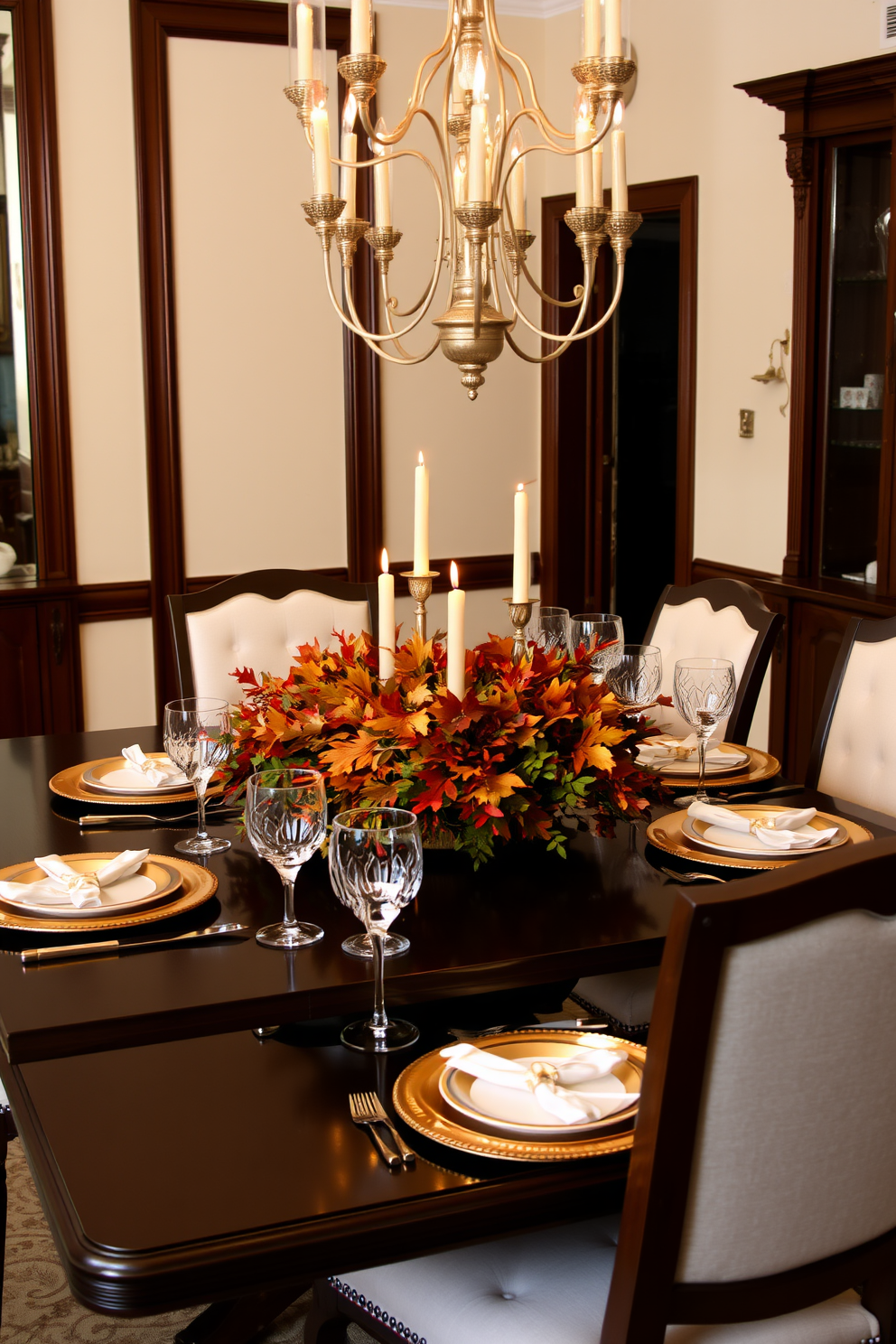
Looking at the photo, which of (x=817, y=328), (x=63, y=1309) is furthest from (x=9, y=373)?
(x=63, y=1309)

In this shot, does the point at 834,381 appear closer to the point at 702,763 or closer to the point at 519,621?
the point at 702,763

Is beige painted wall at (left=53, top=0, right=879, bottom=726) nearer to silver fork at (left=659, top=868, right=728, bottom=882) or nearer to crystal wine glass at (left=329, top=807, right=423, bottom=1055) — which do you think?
silver fork at (left=659, top=868, right=728, bottom=882)

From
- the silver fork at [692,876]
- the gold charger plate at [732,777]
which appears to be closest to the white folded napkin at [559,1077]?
the silver fork at [692,876]

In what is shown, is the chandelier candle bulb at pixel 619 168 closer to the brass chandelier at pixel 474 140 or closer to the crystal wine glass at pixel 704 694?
the brass chandelier at pixel 474 140

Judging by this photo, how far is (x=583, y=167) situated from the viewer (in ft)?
6.83

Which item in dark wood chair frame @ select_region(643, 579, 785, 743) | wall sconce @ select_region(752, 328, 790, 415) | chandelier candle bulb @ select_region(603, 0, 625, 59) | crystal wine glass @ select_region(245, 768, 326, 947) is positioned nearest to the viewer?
crystal wine glass @ select_region(245, 768, 326, 947)

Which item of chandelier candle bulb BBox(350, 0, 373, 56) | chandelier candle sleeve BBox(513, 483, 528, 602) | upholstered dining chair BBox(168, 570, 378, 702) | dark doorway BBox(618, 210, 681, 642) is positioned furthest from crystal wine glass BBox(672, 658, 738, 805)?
dark doorway BBox(618, 210, 681, 642)

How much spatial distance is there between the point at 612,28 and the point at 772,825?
1165mm

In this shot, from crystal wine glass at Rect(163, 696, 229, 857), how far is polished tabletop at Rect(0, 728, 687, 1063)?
0.13m

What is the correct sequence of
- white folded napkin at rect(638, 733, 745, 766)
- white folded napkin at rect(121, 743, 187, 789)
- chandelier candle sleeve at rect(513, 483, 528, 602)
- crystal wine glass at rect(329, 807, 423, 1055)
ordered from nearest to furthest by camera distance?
1. crystal wine glass at rect(329, 807, 423, 1055)
2. chandelier candle sleeve at rect(513, 483, 528, 602)
3. white folded napkin at rect(121, 743, 187, 789)
4. white folded napkin at rect(638, 733, 745, 766)

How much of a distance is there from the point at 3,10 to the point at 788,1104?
4.04 meters

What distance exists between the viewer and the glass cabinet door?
3615mm

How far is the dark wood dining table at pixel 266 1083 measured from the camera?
1081 mm

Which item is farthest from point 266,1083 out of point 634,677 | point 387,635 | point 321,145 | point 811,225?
point 811,225
